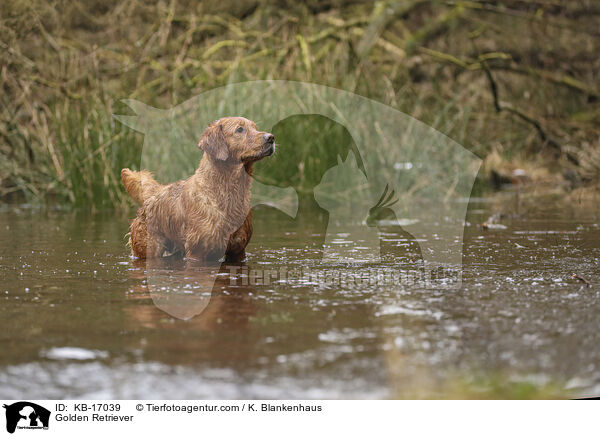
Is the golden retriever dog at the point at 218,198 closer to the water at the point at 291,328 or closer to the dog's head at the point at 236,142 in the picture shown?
the dog's head at the point at 236,142

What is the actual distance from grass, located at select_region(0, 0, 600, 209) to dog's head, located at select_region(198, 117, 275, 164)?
3664 mm

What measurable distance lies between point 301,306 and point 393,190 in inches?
239

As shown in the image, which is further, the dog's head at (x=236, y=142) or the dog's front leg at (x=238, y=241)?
the dog's front leg at (x=238, y=241)

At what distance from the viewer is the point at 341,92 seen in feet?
29.3

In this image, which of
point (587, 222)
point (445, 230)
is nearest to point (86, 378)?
point (445, 230)

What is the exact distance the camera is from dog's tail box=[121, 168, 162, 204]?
5211 mm

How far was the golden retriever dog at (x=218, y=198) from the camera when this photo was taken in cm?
462
